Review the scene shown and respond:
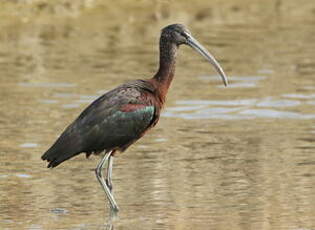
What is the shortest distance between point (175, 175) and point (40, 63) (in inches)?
306

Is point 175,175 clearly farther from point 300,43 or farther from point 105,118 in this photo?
point 300,43

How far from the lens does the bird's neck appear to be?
11289 mm

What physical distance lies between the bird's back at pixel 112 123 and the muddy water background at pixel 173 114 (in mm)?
644

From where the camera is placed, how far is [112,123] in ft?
35.9

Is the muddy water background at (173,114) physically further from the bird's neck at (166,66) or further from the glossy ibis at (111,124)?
the bird's neck at (166,66)

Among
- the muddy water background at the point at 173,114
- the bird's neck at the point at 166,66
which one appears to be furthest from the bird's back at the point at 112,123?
the muddy water background at the point at 173,114

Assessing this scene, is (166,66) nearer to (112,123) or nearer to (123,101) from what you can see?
(123,101)

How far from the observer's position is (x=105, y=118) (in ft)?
35.9

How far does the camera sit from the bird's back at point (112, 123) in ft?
35.6

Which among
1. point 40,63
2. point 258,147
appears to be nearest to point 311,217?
point 258,147

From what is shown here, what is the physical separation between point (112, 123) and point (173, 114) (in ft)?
16.0

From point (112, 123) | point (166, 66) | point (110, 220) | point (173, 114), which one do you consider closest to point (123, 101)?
point (112, 123)

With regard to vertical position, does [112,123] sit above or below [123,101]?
below

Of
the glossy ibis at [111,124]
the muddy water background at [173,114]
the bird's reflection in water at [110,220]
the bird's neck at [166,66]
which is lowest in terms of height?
the muddy water background at [173,114]
